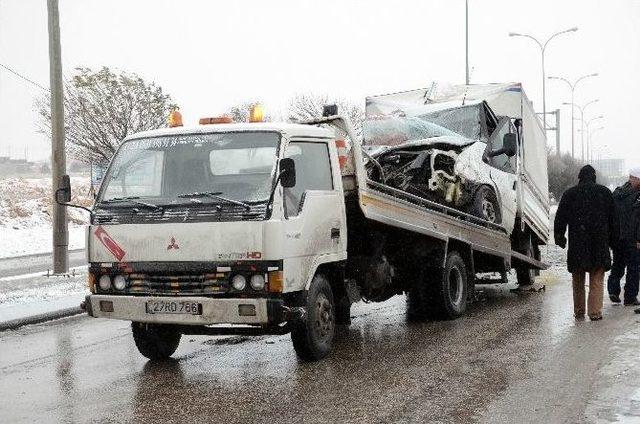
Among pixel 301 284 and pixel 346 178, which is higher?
pixel 346 178

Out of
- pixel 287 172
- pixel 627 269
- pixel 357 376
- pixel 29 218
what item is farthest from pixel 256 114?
pixel 29 218

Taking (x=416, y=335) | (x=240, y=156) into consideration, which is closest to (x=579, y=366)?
(x=416, y=335)

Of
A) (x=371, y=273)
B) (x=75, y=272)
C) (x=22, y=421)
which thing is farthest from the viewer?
(x=75, y=272)

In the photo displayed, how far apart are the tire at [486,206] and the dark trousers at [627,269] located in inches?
62.9

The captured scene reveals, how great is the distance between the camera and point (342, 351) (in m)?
7.99

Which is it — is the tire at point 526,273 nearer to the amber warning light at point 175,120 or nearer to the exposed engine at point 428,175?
the exposed engine at point 428,175

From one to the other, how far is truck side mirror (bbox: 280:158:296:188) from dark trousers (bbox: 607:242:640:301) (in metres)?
5.58

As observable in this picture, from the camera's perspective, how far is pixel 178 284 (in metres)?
6.87

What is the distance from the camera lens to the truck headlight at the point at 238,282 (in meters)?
6.72

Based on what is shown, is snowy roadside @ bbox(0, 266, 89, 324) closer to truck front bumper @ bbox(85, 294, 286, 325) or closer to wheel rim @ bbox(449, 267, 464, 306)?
truck front bumper @ bbox(85, 294, 286, 325)

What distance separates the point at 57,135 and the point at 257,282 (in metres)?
9.87

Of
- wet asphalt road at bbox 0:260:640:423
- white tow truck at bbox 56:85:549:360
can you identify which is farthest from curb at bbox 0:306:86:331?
white tow truck at bbox 56:85:549:360

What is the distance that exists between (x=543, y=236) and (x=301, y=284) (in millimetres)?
7161

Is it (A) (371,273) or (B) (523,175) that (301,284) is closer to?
(A) (371,273)
